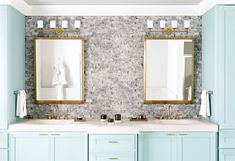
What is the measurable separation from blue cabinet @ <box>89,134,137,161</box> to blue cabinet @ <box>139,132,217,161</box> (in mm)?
179

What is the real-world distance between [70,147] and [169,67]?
179cm

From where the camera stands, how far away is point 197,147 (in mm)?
4598

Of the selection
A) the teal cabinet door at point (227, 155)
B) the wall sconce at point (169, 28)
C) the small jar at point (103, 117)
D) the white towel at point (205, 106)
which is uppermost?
the wall sconce at point (169, 28)

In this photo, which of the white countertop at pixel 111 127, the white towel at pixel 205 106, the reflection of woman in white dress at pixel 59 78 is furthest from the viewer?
the reflection of woman in white dress at pixel 59 78

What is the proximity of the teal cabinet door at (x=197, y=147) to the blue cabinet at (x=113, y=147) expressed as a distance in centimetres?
62

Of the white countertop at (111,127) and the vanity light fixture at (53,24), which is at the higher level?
the vanity light fixture at (53,24)

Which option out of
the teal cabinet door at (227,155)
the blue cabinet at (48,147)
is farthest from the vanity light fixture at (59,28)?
the teal cabinet door at (227,155)

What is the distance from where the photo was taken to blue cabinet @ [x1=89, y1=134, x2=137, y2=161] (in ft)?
14.7

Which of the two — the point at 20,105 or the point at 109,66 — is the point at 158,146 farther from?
the point at 20,105

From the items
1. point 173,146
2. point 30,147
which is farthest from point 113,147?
point 30,147

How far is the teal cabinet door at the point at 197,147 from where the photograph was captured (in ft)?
15.0

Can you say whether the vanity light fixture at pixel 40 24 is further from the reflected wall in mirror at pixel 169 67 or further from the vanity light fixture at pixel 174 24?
the vanity light fixture at pixel 174 24

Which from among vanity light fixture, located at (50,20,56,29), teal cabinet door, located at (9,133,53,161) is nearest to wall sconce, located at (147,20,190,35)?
vanity light fixture, located at (50,20,56,29)

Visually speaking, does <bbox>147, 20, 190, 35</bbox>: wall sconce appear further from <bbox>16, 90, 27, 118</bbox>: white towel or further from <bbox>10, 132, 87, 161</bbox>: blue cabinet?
<bbox>16, 90, 27, 118</bbox>: white towel
